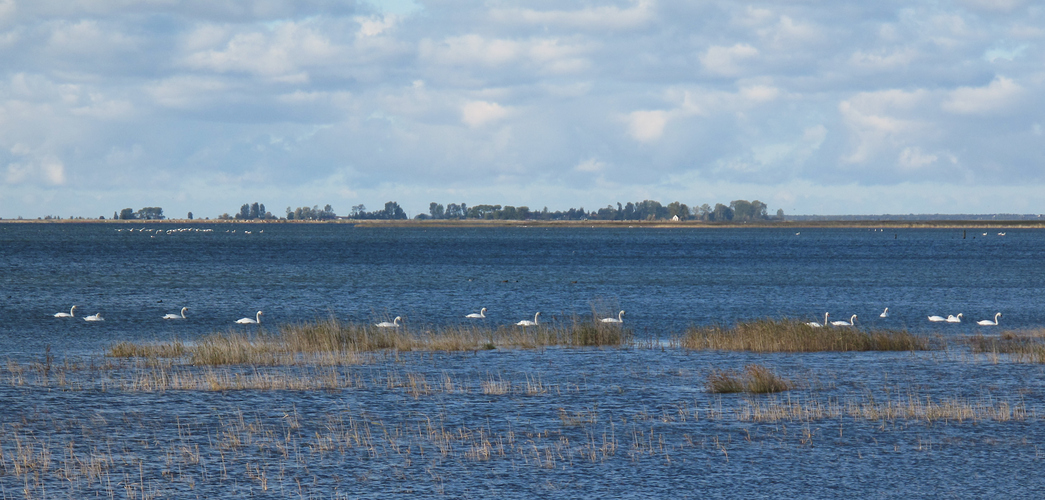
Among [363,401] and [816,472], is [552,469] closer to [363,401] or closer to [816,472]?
[816,472]

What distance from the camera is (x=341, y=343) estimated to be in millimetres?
35312

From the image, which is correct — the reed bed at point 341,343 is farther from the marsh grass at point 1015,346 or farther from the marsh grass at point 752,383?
the marsh grass at point 1015,346

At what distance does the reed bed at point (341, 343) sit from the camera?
31.9 m

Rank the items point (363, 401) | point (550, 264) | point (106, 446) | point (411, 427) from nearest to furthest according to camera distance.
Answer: point (106, 446)
point (411, 427)
point (363, 401)
point (550, 264)

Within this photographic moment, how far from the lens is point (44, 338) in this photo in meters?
39.7

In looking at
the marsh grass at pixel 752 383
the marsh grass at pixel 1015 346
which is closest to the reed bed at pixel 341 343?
the marsh grass at pixel 752 383

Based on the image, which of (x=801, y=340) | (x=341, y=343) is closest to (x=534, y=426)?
(x=341, y=343)

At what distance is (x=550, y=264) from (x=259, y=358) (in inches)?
3285

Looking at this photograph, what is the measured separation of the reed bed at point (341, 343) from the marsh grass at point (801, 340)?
3.72 metres

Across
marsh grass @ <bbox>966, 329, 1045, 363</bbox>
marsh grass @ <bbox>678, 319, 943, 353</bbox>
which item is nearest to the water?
marsh grass @ <bbox>966, 329, 1045, 363</bbox>

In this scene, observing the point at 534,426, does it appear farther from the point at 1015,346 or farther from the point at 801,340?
the point at 1015,346

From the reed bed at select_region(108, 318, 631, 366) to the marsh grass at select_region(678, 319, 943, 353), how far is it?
3.72 m

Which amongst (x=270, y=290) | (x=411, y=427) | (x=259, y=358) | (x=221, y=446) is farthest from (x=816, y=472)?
(x=270, y=290)

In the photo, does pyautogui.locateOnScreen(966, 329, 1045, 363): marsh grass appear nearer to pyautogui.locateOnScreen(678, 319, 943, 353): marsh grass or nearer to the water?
the water
